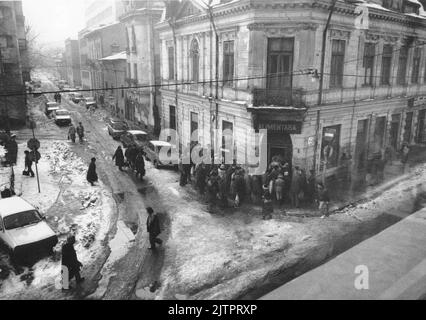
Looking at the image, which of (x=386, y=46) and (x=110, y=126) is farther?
(x=110, y=126)

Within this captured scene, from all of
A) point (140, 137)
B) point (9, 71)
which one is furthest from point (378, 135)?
point (9, 71)

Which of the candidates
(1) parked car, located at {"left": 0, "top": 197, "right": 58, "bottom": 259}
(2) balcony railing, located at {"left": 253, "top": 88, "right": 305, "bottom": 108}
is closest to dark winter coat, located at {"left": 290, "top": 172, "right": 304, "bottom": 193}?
(2) balcony railing, located at {"left": 253, "top": 88, "right": 305, "bottom": 108}

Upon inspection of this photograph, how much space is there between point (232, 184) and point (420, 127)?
19295 mm

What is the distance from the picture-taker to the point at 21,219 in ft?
39.0

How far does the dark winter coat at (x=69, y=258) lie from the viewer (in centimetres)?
966

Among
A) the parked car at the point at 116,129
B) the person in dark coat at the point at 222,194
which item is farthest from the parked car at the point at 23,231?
the parked car at the point at 116,129

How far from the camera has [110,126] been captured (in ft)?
100.0

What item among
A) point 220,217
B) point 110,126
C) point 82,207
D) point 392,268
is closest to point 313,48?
point 220,217

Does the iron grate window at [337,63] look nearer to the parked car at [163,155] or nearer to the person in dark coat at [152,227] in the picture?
the parked car at [163,155]

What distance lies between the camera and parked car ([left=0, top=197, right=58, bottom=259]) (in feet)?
35.8

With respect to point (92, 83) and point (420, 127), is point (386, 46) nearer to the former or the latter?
point (420, 127)

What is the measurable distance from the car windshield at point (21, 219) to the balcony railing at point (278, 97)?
10.4 meters

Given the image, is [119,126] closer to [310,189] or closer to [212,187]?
[212,187]
